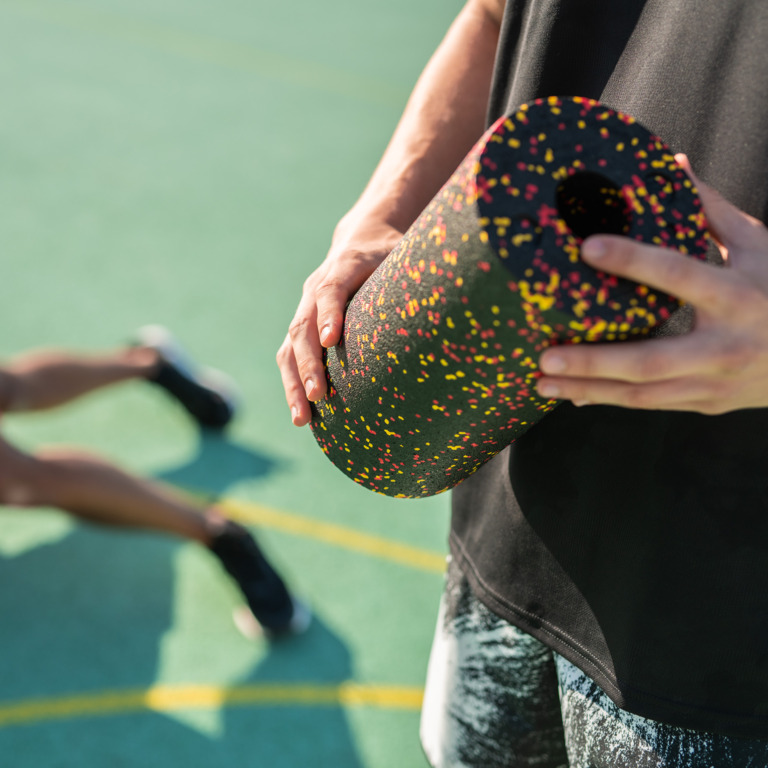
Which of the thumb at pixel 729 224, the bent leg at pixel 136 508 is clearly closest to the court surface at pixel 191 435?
the bent leg at pixel 136 508

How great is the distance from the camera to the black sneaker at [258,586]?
1.92 meters

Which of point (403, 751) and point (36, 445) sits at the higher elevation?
point (403, 751)

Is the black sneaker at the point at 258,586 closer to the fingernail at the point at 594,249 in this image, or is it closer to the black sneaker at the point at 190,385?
the black sneaker at the point at 190,385

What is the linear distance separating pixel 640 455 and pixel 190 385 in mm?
1913

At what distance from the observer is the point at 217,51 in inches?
222

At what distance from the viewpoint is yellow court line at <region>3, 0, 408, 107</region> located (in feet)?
17.4

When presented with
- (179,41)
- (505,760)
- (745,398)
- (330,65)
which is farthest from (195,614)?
(179,41)

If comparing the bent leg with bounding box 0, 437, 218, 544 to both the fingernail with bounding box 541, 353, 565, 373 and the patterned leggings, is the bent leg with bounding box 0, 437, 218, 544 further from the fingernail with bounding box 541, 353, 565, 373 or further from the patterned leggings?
the fingernail with bounding box 541, 353, 565, 373

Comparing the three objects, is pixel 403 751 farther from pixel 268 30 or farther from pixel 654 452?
pixel 268 30

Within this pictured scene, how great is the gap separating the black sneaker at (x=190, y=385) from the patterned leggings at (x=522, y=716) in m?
1.53

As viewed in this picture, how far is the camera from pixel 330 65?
562 centimetres

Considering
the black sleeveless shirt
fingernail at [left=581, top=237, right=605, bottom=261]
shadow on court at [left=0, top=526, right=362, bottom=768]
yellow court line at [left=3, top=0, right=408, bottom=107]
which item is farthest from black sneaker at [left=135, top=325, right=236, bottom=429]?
yellow court line at [left=3, top=0, right=408, bottom=107]

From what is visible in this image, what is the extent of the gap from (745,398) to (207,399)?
208cm

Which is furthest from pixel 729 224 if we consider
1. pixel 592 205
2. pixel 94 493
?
pixel 94 493
